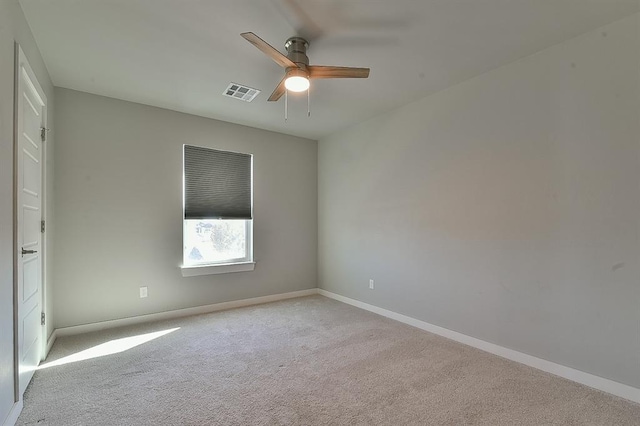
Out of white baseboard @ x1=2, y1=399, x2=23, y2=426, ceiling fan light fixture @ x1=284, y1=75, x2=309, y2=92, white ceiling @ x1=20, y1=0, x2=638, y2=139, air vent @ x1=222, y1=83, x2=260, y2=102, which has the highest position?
white ceiling @ x1=20, y1=0, x2=638, y2=139

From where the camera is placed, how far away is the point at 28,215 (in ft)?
7.52

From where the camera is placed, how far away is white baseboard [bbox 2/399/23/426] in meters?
1.75

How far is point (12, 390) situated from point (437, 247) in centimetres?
352

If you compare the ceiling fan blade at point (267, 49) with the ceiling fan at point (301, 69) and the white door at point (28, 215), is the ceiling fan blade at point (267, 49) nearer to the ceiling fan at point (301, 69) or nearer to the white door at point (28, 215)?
the ceiling fan at point (301, 69)

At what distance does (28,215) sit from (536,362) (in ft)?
13.6

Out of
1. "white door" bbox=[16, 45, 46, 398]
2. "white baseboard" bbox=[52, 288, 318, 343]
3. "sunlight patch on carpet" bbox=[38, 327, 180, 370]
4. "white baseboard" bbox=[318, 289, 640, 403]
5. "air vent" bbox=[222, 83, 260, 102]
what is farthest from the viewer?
"white baseboard" bbox=[52, 288, 318, 343]

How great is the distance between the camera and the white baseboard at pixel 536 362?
2.14 meters

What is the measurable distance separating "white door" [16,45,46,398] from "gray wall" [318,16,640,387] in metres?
3.40

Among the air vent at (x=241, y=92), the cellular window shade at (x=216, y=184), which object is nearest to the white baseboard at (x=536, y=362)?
the cellular window shade at (x=216, y=184)

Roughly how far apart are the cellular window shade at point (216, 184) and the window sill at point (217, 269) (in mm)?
651

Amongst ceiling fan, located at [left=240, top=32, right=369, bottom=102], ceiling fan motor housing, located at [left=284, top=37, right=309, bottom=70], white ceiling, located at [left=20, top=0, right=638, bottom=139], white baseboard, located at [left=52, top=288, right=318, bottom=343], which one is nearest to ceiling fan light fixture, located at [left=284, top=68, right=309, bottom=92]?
ceiling fan, located at [left=240, top=32, right=369, bottom=102]

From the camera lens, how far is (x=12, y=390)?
1850mm

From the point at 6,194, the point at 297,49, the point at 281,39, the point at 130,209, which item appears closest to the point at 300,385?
the point at 6,194

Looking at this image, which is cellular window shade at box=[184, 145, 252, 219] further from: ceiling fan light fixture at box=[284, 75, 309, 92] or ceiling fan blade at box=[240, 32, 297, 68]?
ceiling fan blade at box=[240, 32, 297, 68]
